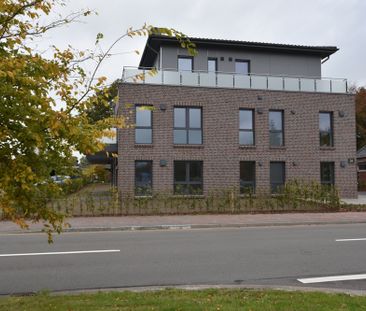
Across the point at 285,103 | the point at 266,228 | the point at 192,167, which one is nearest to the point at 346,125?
the point at 285,103

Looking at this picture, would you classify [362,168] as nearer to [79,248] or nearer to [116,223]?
[116,223]

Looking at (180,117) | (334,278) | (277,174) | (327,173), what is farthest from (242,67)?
→ (334,278)

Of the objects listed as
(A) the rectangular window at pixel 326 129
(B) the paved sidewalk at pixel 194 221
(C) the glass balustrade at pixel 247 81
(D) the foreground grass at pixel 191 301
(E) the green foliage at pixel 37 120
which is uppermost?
(C) the glass balustrade at pixel 247 81

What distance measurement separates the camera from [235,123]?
23.4 m

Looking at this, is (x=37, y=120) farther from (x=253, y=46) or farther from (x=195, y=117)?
(x=253, y=46)

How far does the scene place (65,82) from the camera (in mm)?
4055

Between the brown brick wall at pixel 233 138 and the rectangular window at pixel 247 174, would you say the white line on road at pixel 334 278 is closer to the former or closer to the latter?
the brown brick wall at pixel 233 138

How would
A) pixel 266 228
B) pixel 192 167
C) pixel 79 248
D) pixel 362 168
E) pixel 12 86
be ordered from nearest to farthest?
pixel 12 86 < pixel 79 248 < pixel 266 228 < pixel 192 167 < pixel 362 168

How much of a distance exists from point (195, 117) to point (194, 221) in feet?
30.6

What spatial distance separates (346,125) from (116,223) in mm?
16868

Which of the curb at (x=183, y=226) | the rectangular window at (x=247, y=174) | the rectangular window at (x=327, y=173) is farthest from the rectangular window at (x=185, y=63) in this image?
the curb at (x=183, y=226)

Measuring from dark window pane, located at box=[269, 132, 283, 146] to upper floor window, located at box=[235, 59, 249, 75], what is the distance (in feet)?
15.0

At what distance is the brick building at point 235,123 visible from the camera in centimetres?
2208

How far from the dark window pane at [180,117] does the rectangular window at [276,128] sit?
528 centimetres
